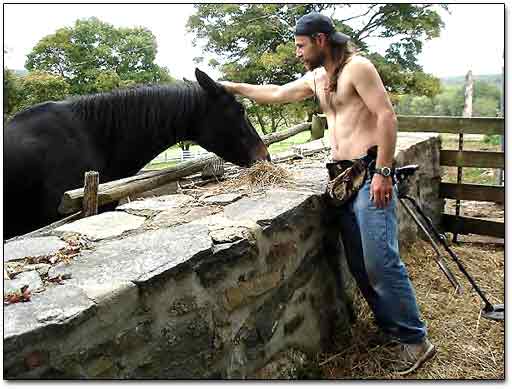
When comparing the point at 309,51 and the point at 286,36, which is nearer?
the point at 309,51

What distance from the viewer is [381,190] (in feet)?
6.19

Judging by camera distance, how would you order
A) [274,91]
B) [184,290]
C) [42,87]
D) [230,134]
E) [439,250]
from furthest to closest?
[230,134], [274,91], [42,87], [439,250], [184,290]

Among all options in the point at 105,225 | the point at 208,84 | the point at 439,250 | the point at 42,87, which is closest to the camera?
the point at 105,225

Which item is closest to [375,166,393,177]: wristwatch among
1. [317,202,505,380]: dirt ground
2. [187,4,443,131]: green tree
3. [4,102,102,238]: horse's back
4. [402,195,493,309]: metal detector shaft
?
[402,195,493,309]: metal detector shaft

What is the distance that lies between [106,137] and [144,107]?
0.30 metres

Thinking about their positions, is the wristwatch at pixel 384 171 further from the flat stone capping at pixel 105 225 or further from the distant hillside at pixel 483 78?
the flat stone capping at pixel 105 225

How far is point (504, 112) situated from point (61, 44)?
6.40 feet

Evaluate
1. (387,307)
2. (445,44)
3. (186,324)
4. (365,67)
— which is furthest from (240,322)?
(445,44)

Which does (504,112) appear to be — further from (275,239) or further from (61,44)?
(61,44)

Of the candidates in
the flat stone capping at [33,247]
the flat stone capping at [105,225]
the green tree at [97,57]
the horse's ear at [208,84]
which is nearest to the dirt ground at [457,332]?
the flat stone capping at [105,225]

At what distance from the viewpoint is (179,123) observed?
9.32 ft

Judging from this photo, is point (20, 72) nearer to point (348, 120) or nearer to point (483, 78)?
point (348, 120)

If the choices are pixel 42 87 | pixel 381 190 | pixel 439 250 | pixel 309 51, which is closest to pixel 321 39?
pixel 309 51

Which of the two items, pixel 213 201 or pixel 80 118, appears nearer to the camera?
pixel 213 201
